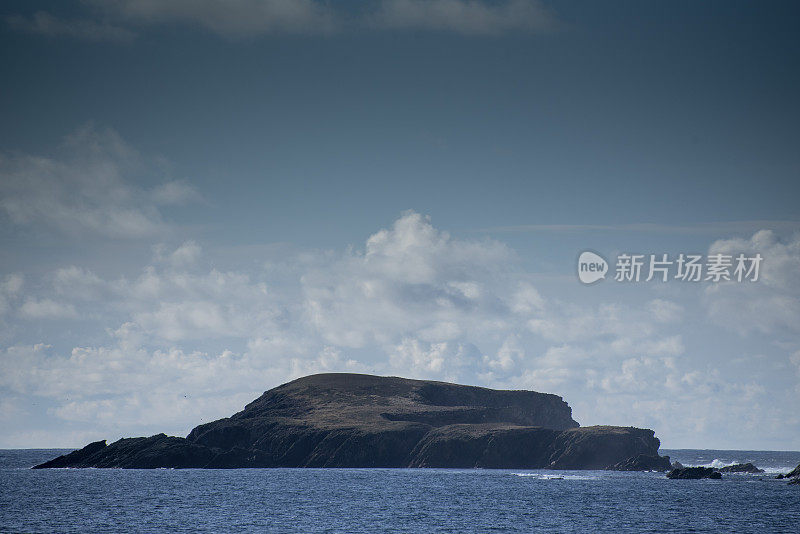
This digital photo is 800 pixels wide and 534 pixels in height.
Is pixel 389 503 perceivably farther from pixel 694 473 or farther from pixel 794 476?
pixel 794 476

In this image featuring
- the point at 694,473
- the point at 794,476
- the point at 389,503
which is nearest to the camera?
the point at 389,503

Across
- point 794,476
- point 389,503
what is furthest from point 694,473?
point 389,503

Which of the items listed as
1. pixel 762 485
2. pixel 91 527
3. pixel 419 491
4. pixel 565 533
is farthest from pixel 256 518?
pixel 762 485

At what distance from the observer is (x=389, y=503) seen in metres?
124

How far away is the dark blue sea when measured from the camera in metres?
98.1

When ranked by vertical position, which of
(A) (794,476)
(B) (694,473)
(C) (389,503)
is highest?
(B) (694,473)

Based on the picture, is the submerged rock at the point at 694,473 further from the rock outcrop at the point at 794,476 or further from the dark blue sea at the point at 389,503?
the rock outcrop at the point at 794,476

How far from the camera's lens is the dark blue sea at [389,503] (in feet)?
A: 322

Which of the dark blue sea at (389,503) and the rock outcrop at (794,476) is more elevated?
the rock outcrop at (794,476)

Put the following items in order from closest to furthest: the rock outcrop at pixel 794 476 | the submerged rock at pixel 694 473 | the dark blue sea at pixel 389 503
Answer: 1. the dark blue sea at pixel 389 503
2. the rock outcrop at pixel 794 476
3. the submerged rock at pixel 694 473

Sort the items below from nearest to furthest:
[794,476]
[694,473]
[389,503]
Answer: [389,503] → [794,476] → [694,473]

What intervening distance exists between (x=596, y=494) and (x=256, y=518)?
61167 millimetres

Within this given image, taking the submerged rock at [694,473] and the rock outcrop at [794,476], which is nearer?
the rock outcrop at [794,476]

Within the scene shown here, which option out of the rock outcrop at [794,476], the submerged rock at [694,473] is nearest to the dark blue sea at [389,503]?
the rock outcrop at [794,476]
